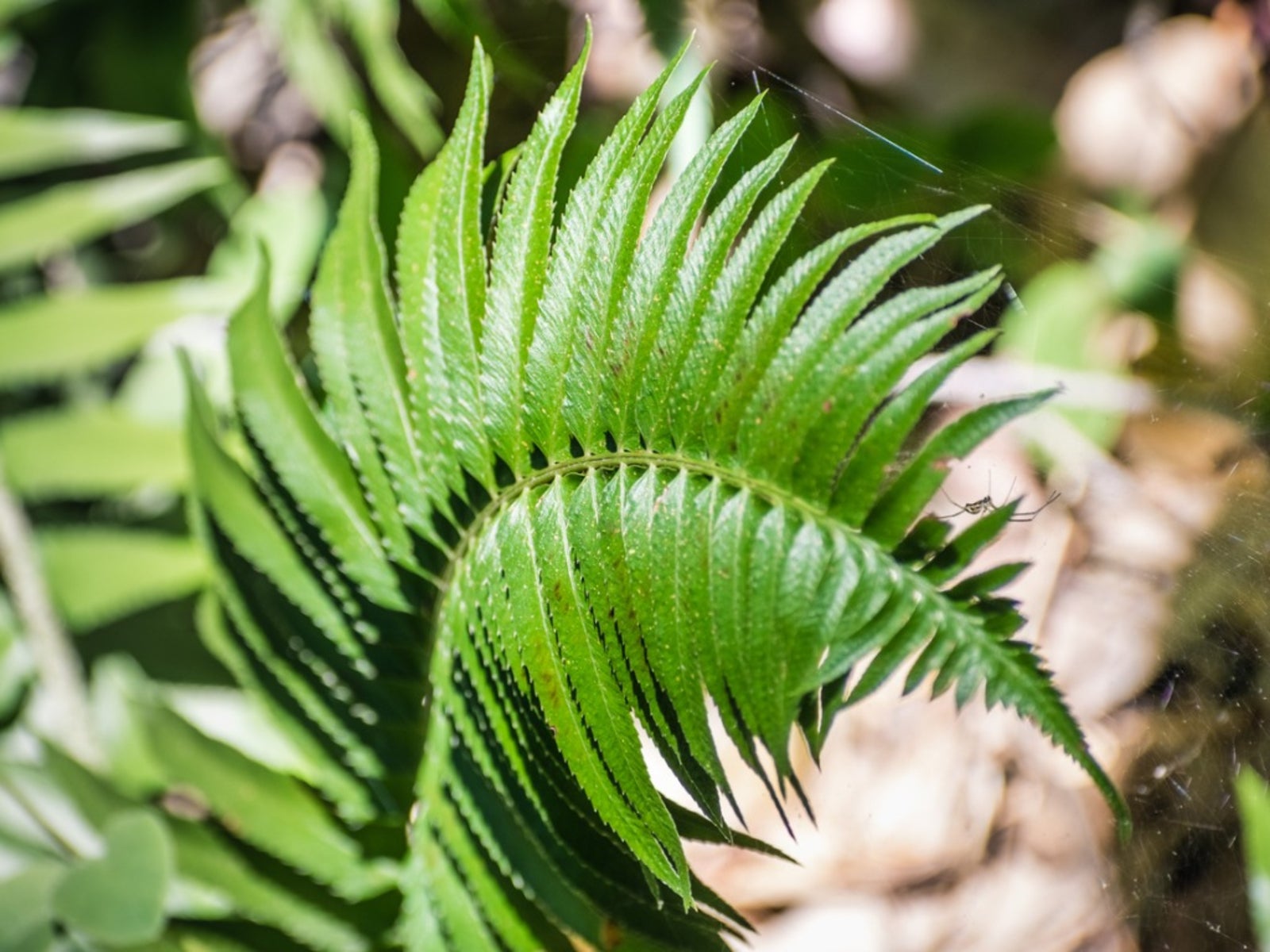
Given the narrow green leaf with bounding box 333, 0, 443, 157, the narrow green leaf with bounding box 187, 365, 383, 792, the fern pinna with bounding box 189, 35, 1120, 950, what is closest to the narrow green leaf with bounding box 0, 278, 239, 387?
the narrow green leaf with bounding box 333, 0, 443, 157

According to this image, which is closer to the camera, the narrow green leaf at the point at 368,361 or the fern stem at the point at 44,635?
the narrow green leaf at the point at 368,361

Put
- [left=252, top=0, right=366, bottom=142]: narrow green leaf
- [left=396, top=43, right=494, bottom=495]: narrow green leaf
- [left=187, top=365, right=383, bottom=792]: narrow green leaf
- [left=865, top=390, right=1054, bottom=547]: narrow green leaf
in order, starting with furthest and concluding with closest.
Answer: [left=252, top=0, right=366, bottom=142]: narrow green leaf < [left=187, top=365, right=383, bottom=792]: narrow green leaf < [left=396, top=43, right=494, bottom=495]: narrow green leaf < [left=865, top=390, right=1054, bottom=547]: narrow green leaf

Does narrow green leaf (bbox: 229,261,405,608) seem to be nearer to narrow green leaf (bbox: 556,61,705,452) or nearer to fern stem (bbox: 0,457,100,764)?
narrow green leaf (bbox: 556,61,705,452)

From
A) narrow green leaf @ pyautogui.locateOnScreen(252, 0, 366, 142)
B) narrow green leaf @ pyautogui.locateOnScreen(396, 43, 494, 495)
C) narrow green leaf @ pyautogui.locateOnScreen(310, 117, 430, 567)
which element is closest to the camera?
narrow green leaf @ pyautogui.locateOnScreen(396, 43, 494, 495)

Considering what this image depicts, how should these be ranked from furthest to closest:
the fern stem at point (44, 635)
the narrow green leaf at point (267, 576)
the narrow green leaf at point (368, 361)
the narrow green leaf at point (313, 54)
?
the narrow green leaf at point (313, 54) < the fern stem at point (44, 635) < the narrow green leaf at point (267, 576) < the narrow green leaf at point (368, 361)

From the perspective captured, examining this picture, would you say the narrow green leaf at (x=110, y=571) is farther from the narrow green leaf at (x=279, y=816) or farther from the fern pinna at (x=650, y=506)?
the fern pinna at (x=650, y=506)

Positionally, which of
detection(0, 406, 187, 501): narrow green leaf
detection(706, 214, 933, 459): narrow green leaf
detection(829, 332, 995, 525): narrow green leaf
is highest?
detection(0, 406, 187, 501): narrow green leaf

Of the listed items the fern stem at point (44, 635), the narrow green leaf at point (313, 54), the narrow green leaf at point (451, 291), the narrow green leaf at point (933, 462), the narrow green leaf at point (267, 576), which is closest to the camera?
the narrow green leaf at point (933, 462)

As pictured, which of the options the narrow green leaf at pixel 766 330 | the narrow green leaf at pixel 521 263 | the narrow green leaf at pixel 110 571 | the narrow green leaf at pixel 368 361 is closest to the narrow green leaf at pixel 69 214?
the narrow green leaf at pixel 110 571
